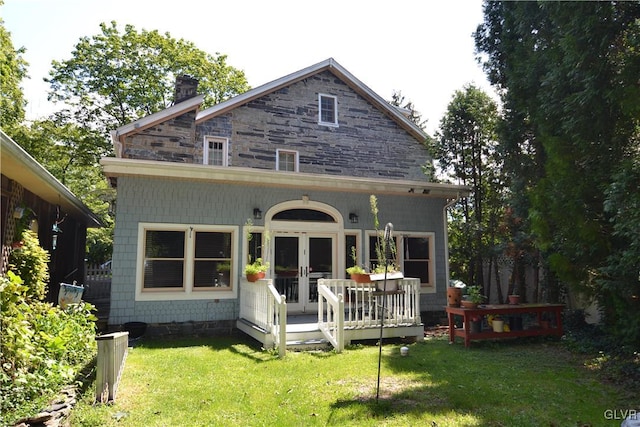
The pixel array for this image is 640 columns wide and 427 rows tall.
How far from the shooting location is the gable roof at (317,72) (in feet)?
39.9

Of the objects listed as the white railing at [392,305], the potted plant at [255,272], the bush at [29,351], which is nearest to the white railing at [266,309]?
the potted plant at [255,272]

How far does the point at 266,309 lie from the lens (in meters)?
6.96

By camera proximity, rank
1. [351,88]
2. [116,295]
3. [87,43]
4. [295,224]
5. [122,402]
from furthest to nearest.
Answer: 1. [87,43]
2. [351,88]
3. [295,224]
4. [116,295]
5. [122,402]

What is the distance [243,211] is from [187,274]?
167 centimetres

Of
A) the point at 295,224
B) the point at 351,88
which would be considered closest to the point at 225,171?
the point at 295,224

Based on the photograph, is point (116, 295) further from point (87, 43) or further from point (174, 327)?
point (87, 43)

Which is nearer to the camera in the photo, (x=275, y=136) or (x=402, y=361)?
(x=402, y=361)

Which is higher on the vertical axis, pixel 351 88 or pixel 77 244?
pixel 351 88

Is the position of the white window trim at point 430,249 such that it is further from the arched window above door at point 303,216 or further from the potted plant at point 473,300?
the potted plant at point 473,300

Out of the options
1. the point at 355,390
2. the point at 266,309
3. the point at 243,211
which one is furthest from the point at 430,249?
the point at 355,390

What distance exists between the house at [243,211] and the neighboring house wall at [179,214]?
2 centimetres

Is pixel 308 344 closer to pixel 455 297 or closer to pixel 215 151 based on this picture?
pixel 455 297

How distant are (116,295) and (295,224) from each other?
3734 mm

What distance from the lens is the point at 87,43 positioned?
20.0 m
